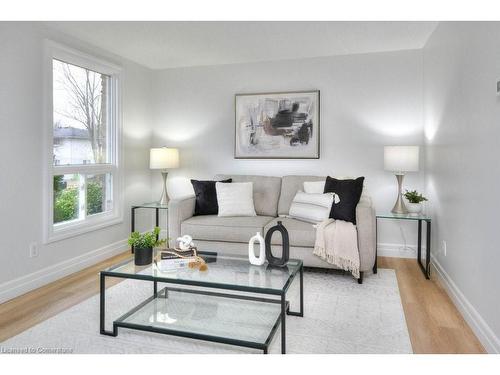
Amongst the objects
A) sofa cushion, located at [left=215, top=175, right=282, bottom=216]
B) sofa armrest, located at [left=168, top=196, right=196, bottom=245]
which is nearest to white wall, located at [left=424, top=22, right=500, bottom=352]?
sofa cushion, located at [left=215, top=175, right=282, bottom=216]

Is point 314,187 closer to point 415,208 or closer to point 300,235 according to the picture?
point 300,235

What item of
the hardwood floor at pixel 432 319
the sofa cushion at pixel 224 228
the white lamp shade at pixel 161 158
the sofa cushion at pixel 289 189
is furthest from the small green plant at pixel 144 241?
the white lamp shade at pixel 161 158

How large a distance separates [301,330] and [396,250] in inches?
92.4

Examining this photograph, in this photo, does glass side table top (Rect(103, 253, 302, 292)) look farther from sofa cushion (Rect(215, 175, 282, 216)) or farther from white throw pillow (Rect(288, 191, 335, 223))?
sofa cushion (Rect(215, 175, 282, 216))

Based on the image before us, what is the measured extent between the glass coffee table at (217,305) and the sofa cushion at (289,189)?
153 cm

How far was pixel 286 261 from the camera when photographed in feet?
8.52

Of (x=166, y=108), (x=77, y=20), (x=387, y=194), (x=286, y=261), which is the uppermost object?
(x=77, y=20)

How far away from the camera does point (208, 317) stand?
2.57 m

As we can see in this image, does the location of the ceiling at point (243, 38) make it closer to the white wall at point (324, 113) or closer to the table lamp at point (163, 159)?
the white wall at point (324, 113)

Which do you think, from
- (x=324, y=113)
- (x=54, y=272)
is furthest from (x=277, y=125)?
(x=54, y=272)

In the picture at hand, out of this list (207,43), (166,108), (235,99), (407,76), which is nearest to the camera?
(207,43)

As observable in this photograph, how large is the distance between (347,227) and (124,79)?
304cm
